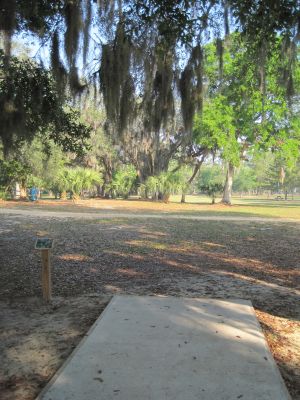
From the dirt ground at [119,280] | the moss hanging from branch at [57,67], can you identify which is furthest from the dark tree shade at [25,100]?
the dirt ground at [119,280]

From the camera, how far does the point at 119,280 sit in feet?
21.9

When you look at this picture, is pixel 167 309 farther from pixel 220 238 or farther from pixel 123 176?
pixel 123 176

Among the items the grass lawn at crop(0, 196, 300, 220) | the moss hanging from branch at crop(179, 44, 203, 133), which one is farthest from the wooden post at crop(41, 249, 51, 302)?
the grass lawn at crop(0, 196, 300, 220)

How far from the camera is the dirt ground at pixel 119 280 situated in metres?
3.81

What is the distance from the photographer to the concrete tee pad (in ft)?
9.89

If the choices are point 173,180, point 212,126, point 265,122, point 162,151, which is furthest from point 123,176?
→ point 265,122

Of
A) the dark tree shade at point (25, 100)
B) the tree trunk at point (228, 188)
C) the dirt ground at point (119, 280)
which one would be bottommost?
the dirt ground at point (119, 280)

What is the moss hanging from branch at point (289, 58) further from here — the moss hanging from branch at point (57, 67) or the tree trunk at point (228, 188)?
the tree trunk at point (228, 188)

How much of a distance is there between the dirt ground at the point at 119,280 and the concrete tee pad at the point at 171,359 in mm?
206

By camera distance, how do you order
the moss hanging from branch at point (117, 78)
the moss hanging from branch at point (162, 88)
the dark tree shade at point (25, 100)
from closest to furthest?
1. the moss hanging from branch at point (117, 78)
2. the moss hanging from branch at point (162, 88)
3. the dark tree shade at point (25, 100)

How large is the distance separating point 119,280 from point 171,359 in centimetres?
319

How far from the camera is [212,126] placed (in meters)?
28.1

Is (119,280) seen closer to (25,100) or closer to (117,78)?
(117,78)

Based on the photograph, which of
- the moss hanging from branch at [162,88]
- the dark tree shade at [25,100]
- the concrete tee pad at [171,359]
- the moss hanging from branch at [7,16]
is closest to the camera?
the concrete tee pad at [171,359]
